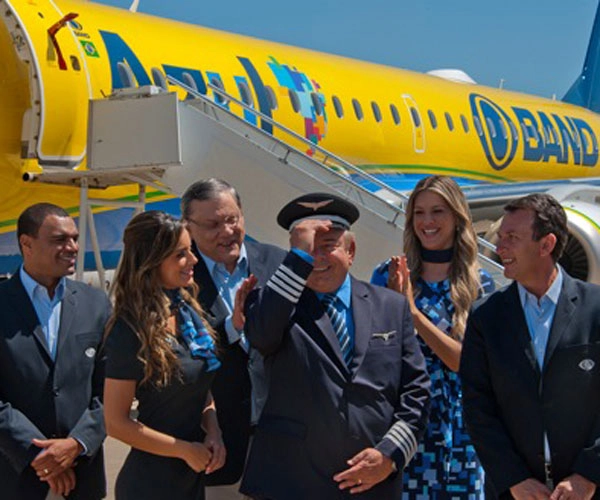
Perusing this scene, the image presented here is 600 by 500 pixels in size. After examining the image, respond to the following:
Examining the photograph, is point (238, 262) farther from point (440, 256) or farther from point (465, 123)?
point (465, 123)

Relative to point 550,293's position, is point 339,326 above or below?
below

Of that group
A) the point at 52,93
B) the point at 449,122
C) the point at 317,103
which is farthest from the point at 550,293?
the point at 449,122

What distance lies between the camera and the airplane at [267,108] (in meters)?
8.28

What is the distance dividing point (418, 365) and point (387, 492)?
0.39 metres

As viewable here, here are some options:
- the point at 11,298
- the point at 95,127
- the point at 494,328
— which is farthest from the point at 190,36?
the point at 494,328

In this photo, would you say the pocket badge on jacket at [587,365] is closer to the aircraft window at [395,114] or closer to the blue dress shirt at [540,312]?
the blue dress shirt at [540,312]

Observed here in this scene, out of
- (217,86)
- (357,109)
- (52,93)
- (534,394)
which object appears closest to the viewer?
(534,394)

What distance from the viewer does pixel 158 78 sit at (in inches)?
384

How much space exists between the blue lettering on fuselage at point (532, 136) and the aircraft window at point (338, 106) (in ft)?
12.6

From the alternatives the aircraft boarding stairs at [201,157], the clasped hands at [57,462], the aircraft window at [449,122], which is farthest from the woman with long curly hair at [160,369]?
the aircraft window at [449,122]

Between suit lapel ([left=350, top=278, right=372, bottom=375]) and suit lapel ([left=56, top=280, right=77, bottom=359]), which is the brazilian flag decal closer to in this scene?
suit lapel ([left=56, top=280, right=77, bottom=359])

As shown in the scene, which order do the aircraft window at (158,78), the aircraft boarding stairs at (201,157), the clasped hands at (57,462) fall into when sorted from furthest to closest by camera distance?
the aircraft window at (158,78) < the aircraft boarding stairs at (201,157) < the clasped hands at (57,462)

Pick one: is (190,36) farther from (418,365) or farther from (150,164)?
(418,365)

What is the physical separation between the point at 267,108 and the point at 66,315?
24.9ft
